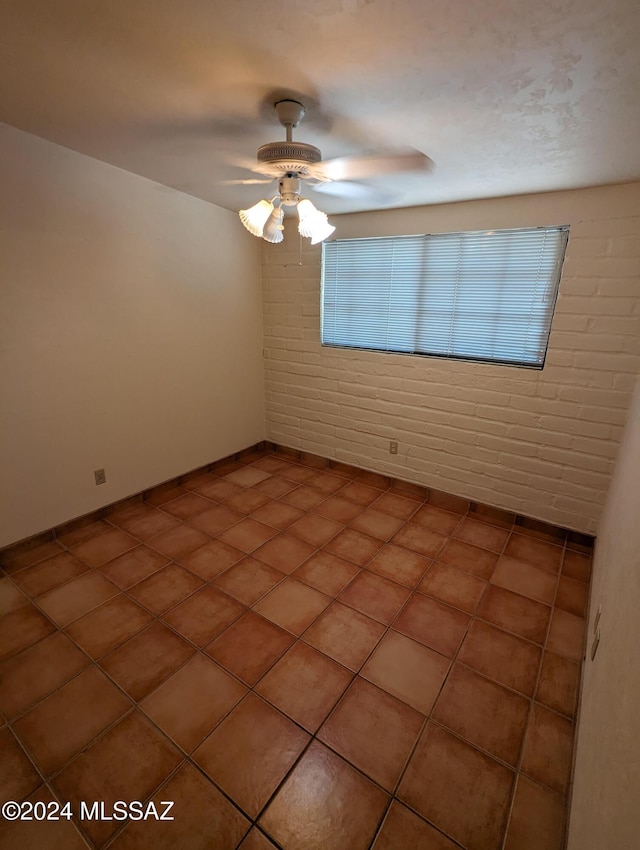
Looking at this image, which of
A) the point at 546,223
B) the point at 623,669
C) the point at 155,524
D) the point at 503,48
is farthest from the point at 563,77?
the point at 155,524

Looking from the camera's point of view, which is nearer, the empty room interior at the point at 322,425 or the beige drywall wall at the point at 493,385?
the empty room interior at the point at 322,425

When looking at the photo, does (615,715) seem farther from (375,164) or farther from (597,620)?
(375,164)

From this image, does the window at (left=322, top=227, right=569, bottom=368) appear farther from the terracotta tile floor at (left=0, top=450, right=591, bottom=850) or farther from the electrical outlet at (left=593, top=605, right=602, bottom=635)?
the electrical outlet at (left=593, top=605, right=602, bottom=635)


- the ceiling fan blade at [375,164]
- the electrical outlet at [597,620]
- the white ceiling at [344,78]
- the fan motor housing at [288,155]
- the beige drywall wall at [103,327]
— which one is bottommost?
the electrical outlet at [597,620]

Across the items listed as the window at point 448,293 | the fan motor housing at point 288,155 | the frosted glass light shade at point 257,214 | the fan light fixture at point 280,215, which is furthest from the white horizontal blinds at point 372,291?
the fan motor housing at point 288,155

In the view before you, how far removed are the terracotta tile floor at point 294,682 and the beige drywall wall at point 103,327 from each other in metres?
0.48

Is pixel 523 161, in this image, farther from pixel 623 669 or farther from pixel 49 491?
pixel 49 491

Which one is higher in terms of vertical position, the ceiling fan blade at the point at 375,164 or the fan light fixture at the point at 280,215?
the ceiling fan blade at the point at 375,164

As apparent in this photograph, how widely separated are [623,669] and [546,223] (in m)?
2.33

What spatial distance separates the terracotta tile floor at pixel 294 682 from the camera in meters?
1.15

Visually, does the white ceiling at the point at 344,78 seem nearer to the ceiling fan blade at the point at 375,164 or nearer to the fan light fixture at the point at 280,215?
the ceiling fan blade at the point at 375,164

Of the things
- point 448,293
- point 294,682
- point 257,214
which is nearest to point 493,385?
point 448,293

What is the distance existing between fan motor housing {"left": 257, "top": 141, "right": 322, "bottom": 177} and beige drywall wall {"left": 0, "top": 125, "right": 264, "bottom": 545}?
1.42 m

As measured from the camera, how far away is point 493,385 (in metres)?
2.60
